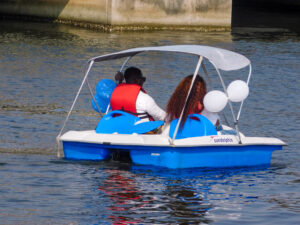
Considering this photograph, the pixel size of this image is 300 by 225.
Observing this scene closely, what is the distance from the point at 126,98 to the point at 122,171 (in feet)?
3.33

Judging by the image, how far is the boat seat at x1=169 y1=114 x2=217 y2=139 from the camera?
1079 centimetres

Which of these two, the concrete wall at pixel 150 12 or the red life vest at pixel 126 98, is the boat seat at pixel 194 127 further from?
the concrete wall at pixel 150 12

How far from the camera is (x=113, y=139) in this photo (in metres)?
10.7

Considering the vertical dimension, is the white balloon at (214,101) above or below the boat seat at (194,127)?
above

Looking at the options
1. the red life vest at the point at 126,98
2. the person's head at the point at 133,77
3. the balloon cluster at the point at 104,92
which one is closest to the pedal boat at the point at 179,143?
the red life vest at the point at 126,98

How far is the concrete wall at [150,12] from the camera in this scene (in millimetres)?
29719

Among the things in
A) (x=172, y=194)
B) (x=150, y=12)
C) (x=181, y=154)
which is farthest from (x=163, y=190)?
(x=150, y=12)

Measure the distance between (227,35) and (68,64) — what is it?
382 inches

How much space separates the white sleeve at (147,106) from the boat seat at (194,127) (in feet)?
1.25

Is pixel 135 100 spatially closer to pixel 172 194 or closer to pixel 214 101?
pixel 214 101

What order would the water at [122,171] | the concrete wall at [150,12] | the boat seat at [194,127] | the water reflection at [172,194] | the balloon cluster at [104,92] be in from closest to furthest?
the water reflection at [172,194], the water at [122,171], the boat seat at [194,127], the balloon cluster at [104,92], the concrete wall at [150,12]

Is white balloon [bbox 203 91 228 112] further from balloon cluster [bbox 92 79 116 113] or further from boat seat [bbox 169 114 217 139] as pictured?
balloon cluster [bbox 92 79 116 113]

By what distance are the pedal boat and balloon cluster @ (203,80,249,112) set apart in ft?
0.42

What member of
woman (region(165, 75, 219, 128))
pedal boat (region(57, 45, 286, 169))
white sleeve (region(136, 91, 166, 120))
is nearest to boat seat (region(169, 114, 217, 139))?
pedal boat (region(57, 45, 286, 169))
